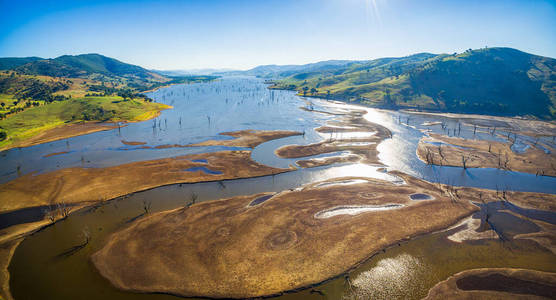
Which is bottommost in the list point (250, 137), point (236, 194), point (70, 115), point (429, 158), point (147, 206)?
point (147, 206)

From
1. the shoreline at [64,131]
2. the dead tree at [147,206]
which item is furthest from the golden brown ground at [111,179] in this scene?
the shoreline at [64,131]

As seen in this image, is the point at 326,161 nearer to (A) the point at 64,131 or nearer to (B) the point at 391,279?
(B) the point at 391,279

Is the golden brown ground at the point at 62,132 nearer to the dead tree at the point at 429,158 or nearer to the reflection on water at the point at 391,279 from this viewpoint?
the reflection on water at the point at 391,279

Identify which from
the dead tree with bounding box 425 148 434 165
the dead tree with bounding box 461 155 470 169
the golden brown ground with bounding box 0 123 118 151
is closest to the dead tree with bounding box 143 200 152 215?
the golden brown ground with bounding box 0 123 118 151

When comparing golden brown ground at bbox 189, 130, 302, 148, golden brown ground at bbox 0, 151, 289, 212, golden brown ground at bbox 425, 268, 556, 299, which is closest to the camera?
golden brown ground at bbox 425, 268, 556, 299

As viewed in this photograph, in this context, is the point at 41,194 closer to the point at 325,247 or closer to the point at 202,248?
the point at 202,248

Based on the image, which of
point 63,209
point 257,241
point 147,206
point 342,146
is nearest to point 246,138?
point 342,146

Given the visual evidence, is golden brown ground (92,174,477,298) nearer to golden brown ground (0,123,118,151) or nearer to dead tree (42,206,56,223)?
dead tree (42,206,56,223)
